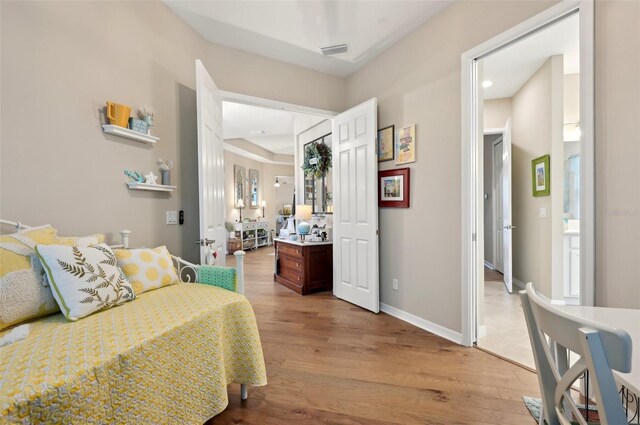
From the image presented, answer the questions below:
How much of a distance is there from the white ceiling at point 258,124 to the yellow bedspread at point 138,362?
3501mm

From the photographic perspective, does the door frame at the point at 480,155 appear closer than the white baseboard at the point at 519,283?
Yes

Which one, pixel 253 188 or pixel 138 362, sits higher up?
pixel 253 188

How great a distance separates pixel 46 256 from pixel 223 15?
238 cm

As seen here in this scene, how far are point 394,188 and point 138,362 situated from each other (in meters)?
2.65

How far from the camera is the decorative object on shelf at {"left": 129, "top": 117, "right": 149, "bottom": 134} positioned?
2162 mm

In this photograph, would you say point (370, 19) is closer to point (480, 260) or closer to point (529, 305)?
point (480, 260)

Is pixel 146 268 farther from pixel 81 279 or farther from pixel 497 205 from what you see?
pixel 497 205

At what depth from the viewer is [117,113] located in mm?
2029

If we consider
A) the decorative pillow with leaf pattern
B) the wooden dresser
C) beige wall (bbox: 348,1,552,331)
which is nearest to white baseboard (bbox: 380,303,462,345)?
beige wall (bbox: 348,1,552,331)

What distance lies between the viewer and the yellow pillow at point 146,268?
5.80 ft

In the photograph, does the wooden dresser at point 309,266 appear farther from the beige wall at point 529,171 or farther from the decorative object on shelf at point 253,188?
the decorative object on shelf at point 253,188

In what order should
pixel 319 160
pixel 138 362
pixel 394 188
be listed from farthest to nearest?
pixel 319 160 < pixel 394 188 < pixel 138 362

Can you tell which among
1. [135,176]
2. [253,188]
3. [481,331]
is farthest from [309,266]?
[253,188]

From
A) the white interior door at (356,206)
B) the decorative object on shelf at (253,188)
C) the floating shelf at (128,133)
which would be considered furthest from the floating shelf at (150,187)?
the decorative object on shelf at (253,188)
